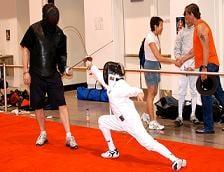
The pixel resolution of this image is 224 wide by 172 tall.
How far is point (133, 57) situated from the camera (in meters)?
10.4

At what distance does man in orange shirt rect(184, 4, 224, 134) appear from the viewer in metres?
5.93

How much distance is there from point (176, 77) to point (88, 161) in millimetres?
4207

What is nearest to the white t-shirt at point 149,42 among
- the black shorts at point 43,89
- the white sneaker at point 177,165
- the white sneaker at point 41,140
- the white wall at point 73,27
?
the black shorts at point 43,89

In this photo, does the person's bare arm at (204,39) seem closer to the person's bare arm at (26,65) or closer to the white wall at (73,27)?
the person's bare arm at (26,65)

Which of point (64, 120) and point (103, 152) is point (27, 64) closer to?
point (64, 120)

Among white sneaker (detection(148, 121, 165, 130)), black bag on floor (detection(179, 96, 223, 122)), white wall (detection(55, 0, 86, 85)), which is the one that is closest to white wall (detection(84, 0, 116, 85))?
white wall (detection(55, 0, 86, 85))

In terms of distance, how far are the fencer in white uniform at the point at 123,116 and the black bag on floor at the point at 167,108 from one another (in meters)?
2.53

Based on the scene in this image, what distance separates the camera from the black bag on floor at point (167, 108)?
748 cm

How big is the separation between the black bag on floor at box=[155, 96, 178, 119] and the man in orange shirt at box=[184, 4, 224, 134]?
3.47ft

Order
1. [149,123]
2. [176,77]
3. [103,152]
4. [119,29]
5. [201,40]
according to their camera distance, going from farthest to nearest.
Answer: [119,29]
[176,77]
[149,123]
[201,40]
[103,152]

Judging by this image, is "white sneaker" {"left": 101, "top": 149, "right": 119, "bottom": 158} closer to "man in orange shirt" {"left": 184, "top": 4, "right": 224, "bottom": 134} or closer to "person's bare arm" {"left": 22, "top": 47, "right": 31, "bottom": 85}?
"person's bare arm" {"left": 22, "top": 47, "right": 31, "bottom": 85}

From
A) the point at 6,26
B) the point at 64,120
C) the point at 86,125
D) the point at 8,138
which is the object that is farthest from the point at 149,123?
the point at 6,26

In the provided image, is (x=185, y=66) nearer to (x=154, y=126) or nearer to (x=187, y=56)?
(x=187, y=56)

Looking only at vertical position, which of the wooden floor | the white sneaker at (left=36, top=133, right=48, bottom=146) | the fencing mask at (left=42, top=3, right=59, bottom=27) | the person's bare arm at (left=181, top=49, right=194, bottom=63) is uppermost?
the fencing mask at (left=42, top=3, right=59, bottom=27)
